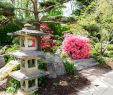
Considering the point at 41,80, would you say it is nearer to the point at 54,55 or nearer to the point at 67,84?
the point at 67,84

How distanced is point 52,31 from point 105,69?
6751 millimetres

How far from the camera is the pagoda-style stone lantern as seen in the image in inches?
273

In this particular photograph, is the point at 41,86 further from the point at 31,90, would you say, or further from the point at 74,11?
the point at 74,11

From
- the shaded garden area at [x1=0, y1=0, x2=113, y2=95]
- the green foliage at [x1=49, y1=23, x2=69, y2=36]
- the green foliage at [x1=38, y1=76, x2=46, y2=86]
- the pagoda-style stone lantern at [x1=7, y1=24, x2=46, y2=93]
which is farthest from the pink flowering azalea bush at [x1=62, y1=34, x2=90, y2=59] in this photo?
the green foliage at [x1=49, y1=23, x2=69, y2=36]

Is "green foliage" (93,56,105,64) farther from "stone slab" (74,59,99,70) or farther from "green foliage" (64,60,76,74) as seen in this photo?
"green foliage" (64,60,76,74)

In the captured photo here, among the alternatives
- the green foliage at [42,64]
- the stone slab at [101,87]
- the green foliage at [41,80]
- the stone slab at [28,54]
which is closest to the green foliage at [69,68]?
the green foliage at [42,64]

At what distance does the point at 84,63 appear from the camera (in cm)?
979

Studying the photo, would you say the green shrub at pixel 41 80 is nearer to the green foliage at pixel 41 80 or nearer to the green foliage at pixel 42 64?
the green foliage at pixel 41 80

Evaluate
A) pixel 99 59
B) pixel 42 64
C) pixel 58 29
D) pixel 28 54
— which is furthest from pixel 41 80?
pixel 58 29

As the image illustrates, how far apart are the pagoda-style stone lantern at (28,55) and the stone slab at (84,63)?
2411 mm

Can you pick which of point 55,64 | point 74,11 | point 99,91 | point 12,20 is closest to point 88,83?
point 99,91

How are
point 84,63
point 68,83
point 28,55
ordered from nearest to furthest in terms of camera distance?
1. point 28,55
2. point 68,83
3. point 84,63

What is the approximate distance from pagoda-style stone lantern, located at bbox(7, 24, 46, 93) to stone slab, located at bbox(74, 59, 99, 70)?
2411 millimetres

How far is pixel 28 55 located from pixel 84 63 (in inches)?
137
